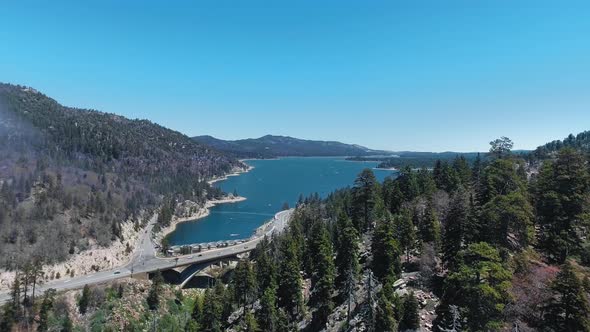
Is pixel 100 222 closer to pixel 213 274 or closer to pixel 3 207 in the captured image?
pixel 3 207

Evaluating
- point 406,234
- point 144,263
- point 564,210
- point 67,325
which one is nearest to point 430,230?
point 406,234

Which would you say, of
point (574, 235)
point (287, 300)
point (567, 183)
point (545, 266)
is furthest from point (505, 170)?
point (287, 300)

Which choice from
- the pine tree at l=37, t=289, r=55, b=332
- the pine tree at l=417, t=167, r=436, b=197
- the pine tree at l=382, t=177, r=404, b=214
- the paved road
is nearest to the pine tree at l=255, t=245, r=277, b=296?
the pine tree at l=382, t=177, r=404, b=214

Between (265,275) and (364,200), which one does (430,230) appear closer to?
(364,200)

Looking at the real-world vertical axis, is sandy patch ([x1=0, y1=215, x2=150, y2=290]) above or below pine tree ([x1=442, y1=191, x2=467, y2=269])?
below

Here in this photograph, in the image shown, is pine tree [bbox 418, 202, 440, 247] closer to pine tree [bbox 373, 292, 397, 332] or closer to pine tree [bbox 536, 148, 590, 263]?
pine tree [bbox 536, 148, 590, 263]

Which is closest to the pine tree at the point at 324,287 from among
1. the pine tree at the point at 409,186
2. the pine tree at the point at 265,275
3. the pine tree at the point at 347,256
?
the pine tree at the point at 347,256

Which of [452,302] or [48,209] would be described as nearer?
[452,302]

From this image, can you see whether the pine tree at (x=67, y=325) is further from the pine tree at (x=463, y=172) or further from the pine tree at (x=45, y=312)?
the pine tree at (x=463, y=172)
